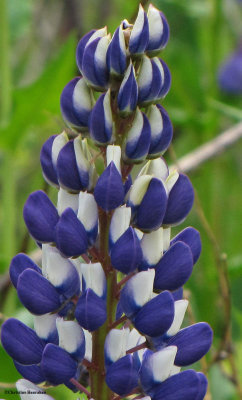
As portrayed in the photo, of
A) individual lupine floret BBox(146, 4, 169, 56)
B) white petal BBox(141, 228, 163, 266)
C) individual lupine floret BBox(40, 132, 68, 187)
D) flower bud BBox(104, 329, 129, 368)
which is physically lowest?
flower bud BBox(104, 329, 129, 368)

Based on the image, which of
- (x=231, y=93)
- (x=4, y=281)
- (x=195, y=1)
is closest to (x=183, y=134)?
(x=231, y=93)

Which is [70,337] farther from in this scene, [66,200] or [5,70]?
[5,70]

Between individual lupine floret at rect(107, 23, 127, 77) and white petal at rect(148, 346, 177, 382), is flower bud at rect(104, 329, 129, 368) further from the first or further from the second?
individual lupine floret at rect(107, 23, 127, 77)

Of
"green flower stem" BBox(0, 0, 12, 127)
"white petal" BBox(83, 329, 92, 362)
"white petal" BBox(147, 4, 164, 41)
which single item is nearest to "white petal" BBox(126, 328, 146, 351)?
"white petal" BBox(83, 329, 92, 362)

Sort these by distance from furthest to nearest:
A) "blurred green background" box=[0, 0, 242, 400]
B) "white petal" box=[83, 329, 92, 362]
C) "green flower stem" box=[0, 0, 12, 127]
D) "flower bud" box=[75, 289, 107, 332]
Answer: "green flower stem" box=[0, 0, 12, 127] → "blurred green background" box=[0, 0, 242, 400] → "white petal" box=[83, 329, 92, 362] → "flower bud" box=[75, 289, 107, 332]

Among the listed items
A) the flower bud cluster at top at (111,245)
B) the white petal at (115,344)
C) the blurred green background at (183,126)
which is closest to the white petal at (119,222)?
the flower bud cluster at top at (111,245)
